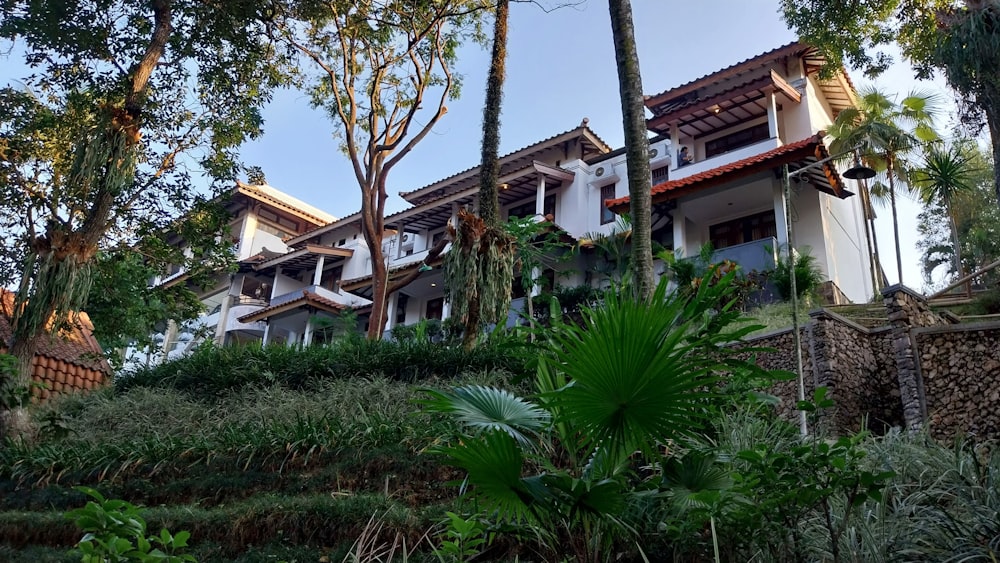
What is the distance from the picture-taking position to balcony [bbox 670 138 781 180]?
18078 millimetres

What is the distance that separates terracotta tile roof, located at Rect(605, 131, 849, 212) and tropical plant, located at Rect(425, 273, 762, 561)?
13.3 metres

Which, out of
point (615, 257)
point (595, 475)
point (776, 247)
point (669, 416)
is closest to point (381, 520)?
point (595, 475)

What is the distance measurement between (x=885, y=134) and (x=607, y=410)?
1724cm

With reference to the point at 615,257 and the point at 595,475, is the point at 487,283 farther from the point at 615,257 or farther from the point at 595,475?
the point at 615,257

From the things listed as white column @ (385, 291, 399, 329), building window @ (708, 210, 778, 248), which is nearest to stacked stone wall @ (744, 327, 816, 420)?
building window @ (708, 210, 778, 248)

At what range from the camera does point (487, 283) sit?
33.3 feet

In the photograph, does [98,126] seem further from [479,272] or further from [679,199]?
[679,199]

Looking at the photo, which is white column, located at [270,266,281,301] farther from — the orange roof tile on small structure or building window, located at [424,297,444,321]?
the orange roof tile on small structure

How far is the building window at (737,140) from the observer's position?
63.6 ft

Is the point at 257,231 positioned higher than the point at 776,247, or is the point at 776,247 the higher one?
the point at 257,231

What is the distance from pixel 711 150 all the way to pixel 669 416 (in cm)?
1884

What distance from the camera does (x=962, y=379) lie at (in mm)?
8391

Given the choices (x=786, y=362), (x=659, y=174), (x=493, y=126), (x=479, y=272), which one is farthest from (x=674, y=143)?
(x=479, y=272)

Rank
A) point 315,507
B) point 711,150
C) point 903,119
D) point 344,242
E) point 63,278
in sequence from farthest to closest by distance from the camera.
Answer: point 344,242
point 711,150
point 903,119
point 63,278
point 315,507
